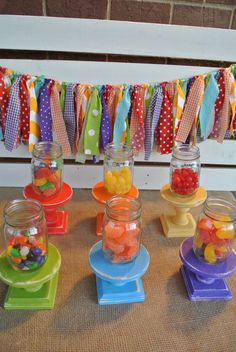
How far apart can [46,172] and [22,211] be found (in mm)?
149

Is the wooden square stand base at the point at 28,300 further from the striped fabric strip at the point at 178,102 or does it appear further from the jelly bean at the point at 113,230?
the striped fabric strip at the point at 178,102

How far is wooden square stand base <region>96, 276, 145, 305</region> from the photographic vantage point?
0.60 metres

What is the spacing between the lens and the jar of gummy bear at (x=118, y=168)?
29.7 inches

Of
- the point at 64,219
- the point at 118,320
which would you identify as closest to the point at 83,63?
the point at 64,219

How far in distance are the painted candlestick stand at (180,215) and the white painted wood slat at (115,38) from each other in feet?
1.15

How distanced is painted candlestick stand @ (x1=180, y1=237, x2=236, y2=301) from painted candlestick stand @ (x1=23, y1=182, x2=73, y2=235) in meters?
0.30

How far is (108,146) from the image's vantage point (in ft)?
2.66

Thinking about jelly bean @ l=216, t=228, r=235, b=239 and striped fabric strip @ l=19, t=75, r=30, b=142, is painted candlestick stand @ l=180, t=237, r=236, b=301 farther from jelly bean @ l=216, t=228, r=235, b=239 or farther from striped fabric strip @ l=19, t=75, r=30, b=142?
striped fabric strip @ l=19, t=75, r=30, b=142

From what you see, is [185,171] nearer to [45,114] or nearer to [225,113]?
[225,113]

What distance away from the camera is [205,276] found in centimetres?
60

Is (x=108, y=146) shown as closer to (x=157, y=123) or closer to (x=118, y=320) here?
(x=157, y=123)

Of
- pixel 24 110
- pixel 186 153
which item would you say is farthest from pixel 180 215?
pixel 24 110

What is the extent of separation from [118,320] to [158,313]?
75mm

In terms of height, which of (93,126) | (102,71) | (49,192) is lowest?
(49,192)
